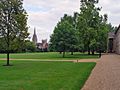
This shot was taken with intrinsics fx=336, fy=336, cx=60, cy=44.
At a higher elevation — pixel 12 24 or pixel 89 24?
pixel 89 24

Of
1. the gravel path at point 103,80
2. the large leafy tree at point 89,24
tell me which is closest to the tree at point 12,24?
the gravel path at point 103,80

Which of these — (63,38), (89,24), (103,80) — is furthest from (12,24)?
(89,24)

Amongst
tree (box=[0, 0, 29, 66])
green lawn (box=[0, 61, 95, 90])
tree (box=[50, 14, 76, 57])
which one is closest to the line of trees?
tree (box=[50, 14, 76, 57])

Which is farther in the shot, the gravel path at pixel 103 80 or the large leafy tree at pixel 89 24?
the large leafy tree at pixel 89 24

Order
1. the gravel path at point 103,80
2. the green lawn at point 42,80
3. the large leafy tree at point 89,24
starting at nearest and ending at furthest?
1. the gravel path at point 103,80
2. the green lawn at point 42,80
3. the large leafy tree at point 89,24

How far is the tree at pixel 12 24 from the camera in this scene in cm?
3378

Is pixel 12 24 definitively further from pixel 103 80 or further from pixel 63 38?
pixel 63 38

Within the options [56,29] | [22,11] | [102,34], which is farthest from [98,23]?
[22,11]

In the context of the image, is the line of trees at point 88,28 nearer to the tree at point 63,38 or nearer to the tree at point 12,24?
the tree at point 63,38

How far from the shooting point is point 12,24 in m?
34.0

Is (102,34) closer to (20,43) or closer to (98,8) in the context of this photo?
(98,8)

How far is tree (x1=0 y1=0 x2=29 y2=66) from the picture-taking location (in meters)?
33.8

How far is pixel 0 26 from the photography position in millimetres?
33844

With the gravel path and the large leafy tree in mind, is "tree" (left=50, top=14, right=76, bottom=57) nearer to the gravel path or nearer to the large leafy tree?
the large leafy tree
